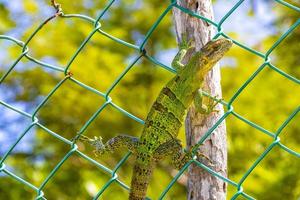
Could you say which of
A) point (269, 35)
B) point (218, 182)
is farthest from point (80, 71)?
point (218, 182)

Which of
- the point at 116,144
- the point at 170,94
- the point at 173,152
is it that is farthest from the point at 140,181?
the point at 170,94

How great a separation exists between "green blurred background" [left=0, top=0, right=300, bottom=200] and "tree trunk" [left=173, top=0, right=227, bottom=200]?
2.79 m

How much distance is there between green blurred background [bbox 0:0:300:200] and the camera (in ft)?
23.0

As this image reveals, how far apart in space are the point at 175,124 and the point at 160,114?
0.31ft

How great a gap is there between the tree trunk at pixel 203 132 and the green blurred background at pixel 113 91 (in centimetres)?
279

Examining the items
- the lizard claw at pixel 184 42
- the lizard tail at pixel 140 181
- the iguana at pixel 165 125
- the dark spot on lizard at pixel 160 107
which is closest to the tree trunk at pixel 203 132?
the lizard claw at pixel 184 42

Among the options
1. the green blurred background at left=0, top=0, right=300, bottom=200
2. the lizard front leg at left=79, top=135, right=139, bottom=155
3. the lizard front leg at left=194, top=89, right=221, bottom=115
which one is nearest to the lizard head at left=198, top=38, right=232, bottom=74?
the lizard front leg at left=194, top=89, right=221, bottom=115

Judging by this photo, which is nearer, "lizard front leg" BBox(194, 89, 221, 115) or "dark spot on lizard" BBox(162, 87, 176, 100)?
"lizard front leg" BBox(194, 89, 221, 115)

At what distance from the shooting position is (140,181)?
4.01 metres

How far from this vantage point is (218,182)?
11.7ft

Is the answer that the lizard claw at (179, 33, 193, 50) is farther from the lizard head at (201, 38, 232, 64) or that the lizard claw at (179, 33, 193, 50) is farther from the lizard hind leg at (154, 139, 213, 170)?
the lizard hind leg at (154, 139, 213, 170)

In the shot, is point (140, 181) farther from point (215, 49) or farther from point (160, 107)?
point (215, 49)

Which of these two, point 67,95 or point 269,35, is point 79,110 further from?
point 269,35

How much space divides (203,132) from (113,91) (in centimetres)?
390
